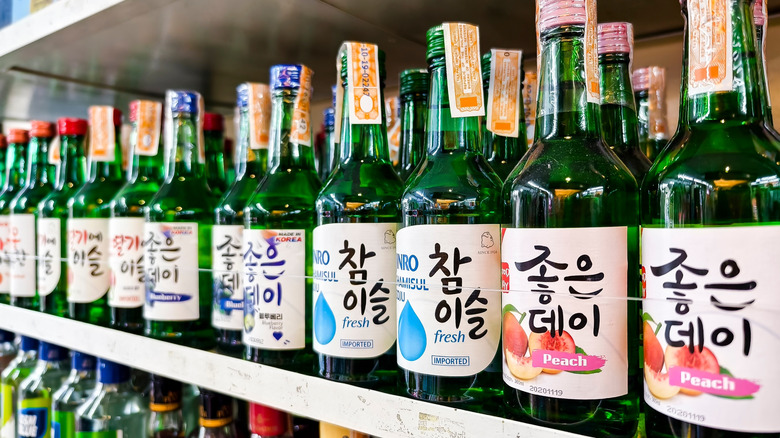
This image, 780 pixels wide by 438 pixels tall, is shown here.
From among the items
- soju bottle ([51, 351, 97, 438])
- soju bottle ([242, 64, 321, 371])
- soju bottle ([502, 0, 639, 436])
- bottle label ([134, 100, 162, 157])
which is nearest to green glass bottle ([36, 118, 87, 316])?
soju bottle ([51, 351, 97, 438])

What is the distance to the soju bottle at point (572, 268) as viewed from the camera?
499mm

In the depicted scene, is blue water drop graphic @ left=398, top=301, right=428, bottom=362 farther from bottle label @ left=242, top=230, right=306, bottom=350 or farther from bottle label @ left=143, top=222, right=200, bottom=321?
bottle label @ left=143, top=222, right=200, bottom=321

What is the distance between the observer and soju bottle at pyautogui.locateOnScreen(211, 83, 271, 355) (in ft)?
2.84

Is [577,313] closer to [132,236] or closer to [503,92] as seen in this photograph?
[503,92]

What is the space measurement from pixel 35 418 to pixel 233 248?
2.07 ft

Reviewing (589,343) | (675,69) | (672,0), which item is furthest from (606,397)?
(675,69)

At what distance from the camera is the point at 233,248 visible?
0.88m

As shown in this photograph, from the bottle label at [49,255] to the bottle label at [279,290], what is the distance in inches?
23.2

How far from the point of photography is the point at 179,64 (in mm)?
1181

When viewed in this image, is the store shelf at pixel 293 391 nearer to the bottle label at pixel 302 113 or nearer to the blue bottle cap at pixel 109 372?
the blue bottle cap at pixel 109 372

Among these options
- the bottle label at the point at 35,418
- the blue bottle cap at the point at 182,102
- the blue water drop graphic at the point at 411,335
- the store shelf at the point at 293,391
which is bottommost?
the bottle label at the point at 35,418

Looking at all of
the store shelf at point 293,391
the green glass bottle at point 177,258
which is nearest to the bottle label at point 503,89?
the store shelf at point 293,391

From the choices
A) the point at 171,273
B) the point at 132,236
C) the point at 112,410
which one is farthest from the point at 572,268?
the point at 112,410

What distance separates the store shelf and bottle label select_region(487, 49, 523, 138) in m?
0.33
